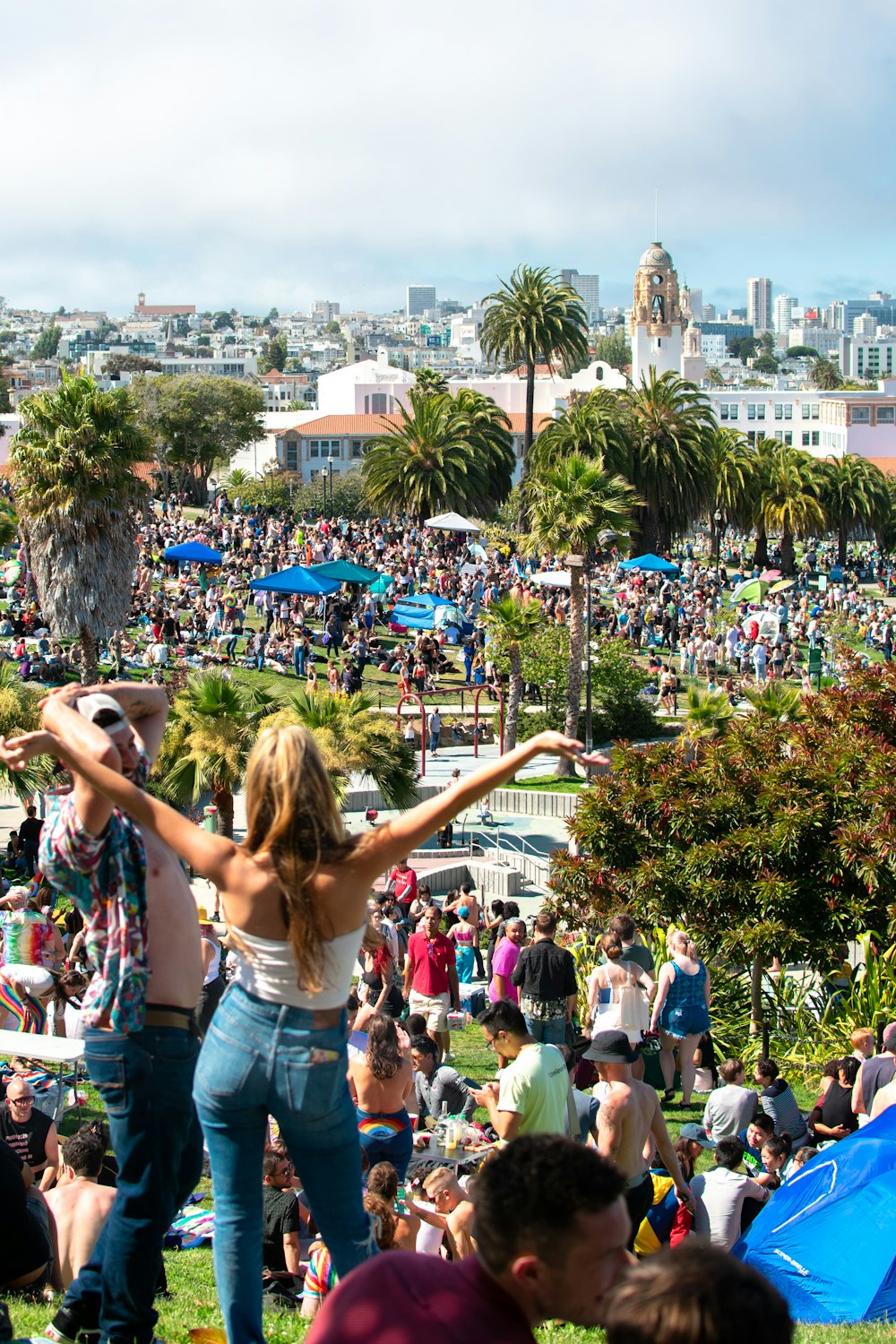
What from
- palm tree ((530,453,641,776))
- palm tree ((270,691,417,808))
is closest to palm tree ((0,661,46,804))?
palm tree ((270,691,417,808))

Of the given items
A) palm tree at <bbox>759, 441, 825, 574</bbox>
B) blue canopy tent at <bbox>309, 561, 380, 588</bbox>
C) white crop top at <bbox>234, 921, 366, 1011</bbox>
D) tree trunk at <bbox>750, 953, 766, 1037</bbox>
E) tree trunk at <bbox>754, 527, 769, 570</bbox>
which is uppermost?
palm tree at <bbox>759, 441, 825, 574</bbox>

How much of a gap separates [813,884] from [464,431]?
48.4 meters

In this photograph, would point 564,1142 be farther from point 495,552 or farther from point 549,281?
point 549,281

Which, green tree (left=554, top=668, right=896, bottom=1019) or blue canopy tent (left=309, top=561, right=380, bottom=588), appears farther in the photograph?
blue canopy tent (left=309, top=561, right=380, bottom=588)

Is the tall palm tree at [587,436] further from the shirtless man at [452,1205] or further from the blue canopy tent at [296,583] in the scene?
the shirtless man at [452,1205]

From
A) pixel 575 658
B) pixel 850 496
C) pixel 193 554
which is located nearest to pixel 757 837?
pixel 575 658

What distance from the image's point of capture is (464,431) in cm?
5888

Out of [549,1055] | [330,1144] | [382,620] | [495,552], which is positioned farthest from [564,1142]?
[495,552]

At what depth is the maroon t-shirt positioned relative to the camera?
230 centimetres

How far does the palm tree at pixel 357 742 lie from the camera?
17828 millimetres

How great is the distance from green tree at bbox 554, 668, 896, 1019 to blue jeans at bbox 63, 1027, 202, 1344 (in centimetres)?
851

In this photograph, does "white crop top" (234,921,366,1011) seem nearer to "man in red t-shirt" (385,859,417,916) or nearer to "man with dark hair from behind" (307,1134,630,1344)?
"man with dark hair from behind" (307,1134,630,1344)

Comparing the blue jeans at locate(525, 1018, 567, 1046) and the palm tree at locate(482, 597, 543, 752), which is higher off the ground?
the palm tree at locate(482, 597, 543, 752)

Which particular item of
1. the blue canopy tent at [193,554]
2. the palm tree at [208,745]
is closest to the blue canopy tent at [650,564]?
the blue canopy tent at [193,554]
